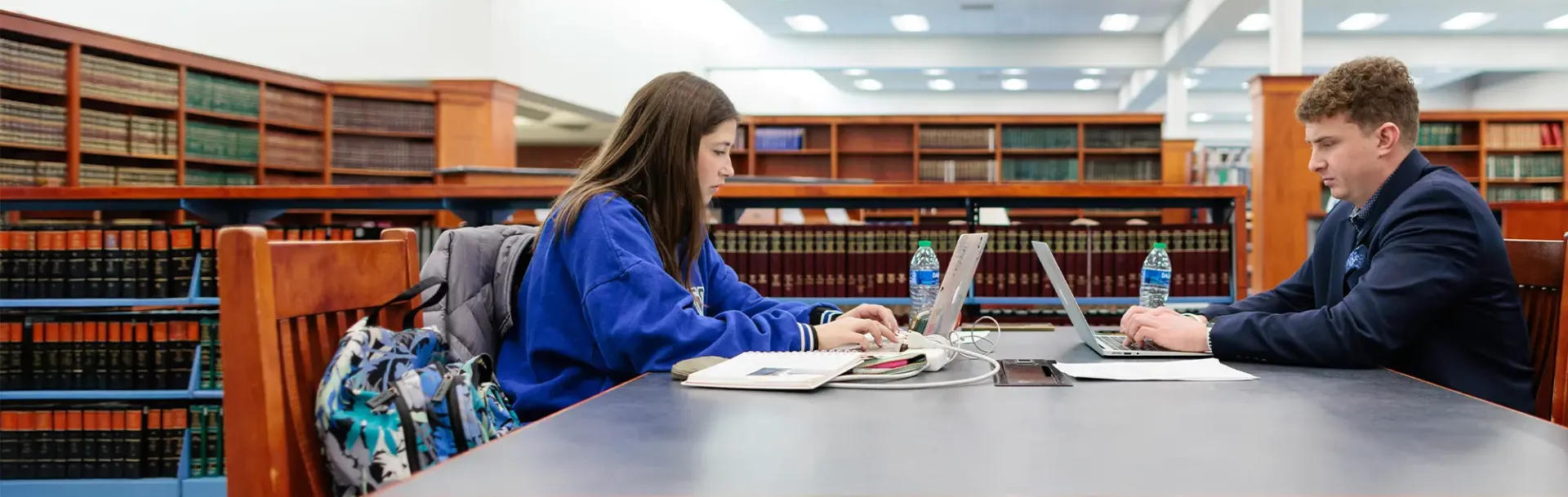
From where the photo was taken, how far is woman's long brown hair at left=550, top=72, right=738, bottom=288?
1.56 meters

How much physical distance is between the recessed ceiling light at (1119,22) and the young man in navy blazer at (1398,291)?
948cm

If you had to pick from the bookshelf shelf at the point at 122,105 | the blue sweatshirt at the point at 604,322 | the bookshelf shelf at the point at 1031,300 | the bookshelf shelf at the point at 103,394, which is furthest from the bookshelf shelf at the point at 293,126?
the blue sweatshirt at the point at 604,322

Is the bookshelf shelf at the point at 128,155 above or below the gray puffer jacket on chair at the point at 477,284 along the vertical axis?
above

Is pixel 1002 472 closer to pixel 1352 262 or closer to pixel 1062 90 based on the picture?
pixel 1352 262

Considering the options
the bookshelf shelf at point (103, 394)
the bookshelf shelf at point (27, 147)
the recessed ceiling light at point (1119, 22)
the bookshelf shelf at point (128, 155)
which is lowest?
the bookshelf shelf at point (103, 394)

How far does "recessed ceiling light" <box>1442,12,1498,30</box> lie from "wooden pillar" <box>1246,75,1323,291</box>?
17.8ft

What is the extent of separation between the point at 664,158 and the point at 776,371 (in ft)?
1.67

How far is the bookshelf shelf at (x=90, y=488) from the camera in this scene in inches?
124

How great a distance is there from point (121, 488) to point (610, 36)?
7.87 m

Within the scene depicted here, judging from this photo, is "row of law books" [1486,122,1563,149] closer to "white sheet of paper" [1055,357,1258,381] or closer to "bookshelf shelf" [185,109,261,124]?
"white sheet of paper" [1055,357,1258,381]

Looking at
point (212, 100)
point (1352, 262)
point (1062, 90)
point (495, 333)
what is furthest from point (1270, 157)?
point (1062, 90)

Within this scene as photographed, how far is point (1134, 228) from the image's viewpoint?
3.23 meters

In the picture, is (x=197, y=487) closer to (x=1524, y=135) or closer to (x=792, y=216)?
(x=792, y=216)

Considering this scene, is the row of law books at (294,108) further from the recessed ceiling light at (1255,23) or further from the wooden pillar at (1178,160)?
the recessed ceiling light at (1255,23)
